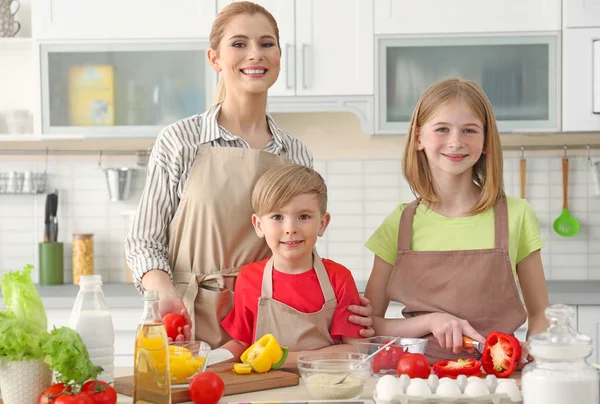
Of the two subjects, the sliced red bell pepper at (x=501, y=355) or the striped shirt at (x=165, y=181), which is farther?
the striped shirt at (x=165, y=181)

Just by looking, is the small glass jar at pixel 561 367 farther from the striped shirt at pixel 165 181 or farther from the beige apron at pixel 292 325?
the striped shirt at pixel 165 181

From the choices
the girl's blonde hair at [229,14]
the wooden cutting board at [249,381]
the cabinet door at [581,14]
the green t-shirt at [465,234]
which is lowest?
the wooden cutting board at [249,381]

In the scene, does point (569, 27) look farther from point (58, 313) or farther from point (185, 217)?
point (58, 313)

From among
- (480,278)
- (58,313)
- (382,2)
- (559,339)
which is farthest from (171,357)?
(382,2)

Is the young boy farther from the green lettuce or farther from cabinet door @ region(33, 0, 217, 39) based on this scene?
cabinet door @ region(33, 0, 217, 39)

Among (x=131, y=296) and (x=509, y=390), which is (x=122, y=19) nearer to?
(x=131, y=296)

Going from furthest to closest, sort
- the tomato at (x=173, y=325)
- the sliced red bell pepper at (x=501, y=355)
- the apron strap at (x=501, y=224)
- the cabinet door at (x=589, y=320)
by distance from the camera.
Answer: the cabinet door at (x=589, y=320) → the apron strap at (x=501, y=224) → the tomato at (x=173, y=325) → the sliced red bell pepper at (x=501, y=355)

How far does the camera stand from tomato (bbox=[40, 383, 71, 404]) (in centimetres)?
122

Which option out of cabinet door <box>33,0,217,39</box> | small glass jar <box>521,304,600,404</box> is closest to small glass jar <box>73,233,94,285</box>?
cabinet door <box>33,0,217,39</box>

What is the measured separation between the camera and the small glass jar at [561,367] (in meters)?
1.11

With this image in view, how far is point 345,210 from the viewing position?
353 cm

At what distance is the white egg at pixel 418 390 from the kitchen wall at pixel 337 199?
228 cm

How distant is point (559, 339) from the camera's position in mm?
1124

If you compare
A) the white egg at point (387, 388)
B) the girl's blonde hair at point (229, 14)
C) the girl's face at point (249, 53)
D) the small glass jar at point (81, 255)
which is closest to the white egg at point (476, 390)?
the white egg at point (387, 388)
